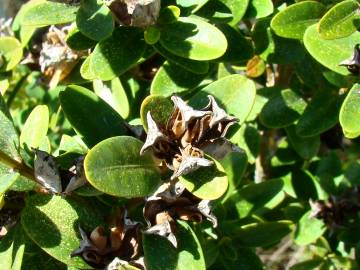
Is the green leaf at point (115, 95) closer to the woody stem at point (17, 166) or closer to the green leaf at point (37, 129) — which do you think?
the green leaf at point (37, 129)

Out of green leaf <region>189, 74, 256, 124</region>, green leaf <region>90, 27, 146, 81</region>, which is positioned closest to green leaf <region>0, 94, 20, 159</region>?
green leaf <region>90, 27, 146, 81</region>

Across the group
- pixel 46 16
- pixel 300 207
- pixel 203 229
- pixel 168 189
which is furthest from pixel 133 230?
pixel 300 207

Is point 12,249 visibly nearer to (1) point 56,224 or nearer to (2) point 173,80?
(1) point 56,224

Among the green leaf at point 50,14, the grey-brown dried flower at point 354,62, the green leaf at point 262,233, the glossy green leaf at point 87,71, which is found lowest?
the green leaf at point 262,233

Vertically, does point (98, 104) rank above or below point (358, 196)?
above

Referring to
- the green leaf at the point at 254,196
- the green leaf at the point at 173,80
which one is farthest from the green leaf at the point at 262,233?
the green leaf at the point at 173,80

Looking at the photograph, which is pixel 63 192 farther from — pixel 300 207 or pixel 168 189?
pixel 300 207

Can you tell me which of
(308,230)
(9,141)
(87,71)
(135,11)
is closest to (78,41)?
(87,71)
